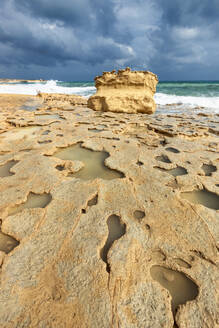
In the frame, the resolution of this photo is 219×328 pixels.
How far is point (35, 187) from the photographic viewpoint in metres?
1.82

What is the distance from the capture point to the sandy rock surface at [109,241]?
89cm

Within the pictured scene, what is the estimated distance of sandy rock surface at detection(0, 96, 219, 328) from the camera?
0.89m

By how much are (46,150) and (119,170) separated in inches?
49.7

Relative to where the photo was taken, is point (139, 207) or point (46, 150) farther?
point (46, 150)

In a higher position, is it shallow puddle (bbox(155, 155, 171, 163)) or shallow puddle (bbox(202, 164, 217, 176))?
shallow puddle (bbox(155, 155, 171, 163))

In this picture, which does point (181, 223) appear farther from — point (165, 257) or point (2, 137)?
point (2, 137)

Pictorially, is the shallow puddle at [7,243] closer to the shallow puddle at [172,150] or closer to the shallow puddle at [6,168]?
the shallow puddle at [6,168]

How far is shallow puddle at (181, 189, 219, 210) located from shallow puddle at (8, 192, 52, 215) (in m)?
1.40

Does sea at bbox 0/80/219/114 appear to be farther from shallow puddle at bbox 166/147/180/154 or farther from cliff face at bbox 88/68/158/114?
shallow puddle at bbox 166/147/180/154

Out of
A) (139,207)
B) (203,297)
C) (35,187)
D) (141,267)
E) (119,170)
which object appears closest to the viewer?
(203,297)

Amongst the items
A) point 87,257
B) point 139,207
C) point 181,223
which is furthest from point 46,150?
point 181,223

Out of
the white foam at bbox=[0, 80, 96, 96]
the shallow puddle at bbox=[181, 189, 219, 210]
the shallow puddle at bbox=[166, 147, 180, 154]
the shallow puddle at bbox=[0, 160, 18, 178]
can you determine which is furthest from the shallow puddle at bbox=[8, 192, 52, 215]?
the white foam at bbox=[0, 80, 96, 96]

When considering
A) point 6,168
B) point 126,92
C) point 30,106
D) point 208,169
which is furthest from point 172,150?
point 30,106

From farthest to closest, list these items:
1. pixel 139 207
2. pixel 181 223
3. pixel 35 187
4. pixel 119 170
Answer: pixel 119 170 < pixel 35 187 < pixel 139 207 < pixel 181 223
